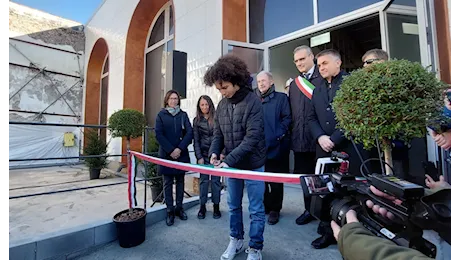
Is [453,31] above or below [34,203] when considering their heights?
above

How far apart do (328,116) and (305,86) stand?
58cm

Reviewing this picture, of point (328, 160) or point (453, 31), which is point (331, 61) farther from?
point (453, 31)

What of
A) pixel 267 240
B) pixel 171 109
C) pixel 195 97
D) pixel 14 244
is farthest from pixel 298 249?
pixel 195 97

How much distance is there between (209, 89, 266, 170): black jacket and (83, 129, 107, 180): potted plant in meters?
6.44

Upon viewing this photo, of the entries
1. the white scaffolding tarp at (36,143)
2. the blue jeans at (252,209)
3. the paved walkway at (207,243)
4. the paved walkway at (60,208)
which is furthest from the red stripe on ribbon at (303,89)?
the white scaffolding tarp at (36,143)

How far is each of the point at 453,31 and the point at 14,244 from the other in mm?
2842

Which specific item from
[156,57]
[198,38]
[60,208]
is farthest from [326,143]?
[156,57]

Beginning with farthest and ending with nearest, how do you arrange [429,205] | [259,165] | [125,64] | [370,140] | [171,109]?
[125,64] < [171,109] < [259,165] < [370,140] < [429,205]

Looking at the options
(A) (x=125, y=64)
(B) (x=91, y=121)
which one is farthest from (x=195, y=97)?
(B) (x=91, y=121)

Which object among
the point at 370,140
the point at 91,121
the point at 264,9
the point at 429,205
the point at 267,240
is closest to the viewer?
the point at 429,205

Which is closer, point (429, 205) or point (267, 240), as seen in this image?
point (429, 205)

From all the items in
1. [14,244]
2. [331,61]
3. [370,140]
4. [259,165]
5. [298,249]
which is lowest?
[298,249]

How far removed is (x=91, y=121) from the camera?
10.9 meters

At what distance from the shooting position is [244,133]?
181 cm
